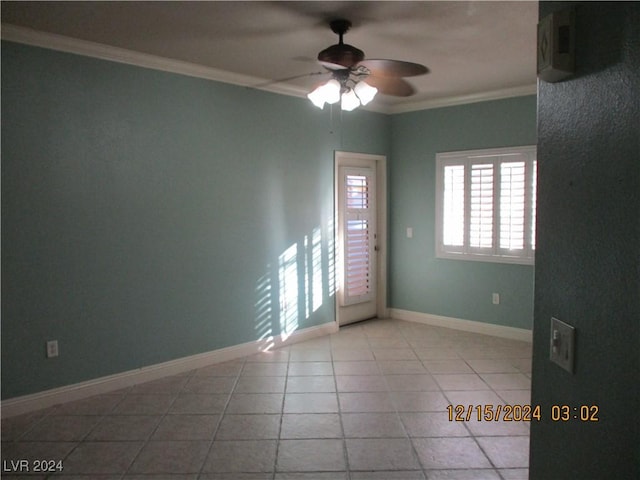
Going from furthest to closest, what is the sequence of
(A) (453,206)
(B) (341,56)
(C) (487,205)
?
(A) (453,206) < (C) (487,205) < (B) (341,56)

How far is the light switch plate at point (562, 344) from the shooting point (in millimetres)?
1130

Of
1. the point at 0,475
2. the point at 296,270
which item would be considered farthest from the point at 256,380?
the point at 0,475

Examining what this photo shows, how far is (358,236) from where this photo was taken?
222 inches

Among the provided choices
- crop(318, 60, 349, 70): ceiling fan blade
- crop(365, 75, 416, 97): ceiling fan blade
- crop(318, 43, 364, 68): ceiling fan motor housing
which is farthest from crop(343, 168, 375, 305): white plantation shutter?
crop(318, 43, 364, 68): ceiling fan motor housing

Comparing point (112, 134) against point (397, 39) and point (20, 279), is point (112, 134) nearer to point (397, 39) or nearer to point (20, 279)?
point (20, 279)

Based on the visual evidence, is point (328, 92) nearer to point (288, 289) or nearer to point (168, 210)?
point (168, 210)

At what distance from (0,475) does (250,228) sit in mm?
2628

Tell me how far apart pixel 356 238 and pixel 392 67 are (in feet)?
9.68

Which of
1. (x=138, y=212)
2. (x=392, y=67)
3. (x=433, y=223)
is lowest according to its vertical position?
(x=433, y=223)

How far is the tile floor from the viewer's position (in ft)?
8.39

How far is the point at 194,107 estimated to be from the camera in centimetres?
400

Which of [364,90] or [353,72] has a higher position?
[353,72]

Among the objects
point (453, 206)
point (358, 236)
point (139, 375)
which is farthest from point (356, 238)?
point (139, 375)

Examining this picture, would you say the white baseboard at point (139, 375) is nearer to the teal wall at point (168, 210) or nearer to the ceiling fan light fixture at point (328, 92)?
the teal wall at point (168, 210)
